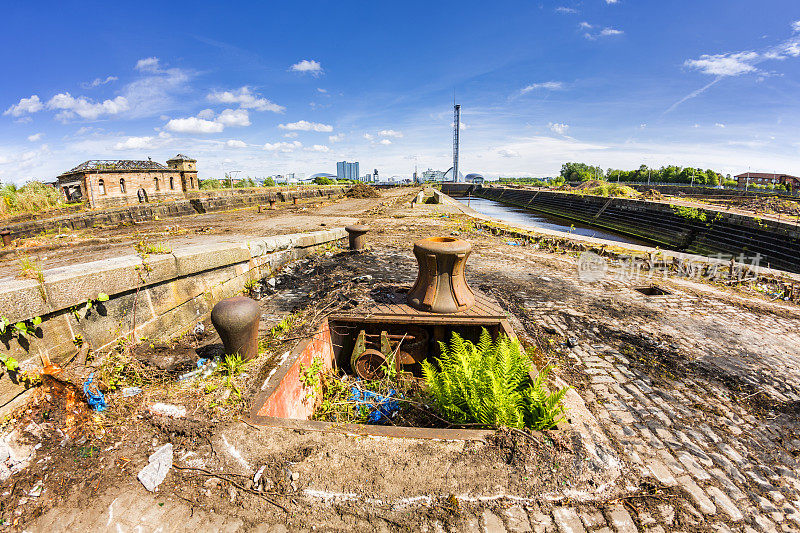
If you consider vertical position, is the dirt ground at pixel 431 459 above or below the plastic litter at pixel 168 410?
below

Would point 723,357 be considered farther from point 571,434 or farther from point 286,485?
point 286,485

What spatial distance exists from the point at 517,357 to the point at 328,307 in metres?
3.11

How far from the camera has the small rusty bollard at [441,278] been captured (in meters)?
4.93

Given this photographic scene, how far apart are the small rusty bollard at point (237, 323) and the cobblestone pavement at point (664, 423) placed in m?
1.64

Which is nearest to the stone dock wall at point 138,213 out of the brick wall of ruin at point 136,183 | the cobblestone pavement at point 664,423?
the brick wall of ruin at point 136,183

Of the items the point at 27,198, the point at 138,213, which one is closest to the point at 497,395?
the point at 138,213

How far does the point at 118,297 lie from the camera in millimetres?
4074

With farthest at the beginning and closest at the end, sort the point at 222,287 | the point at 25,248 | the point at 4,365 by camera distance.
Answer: the point at 25,248 → the point at 222,287 → the point at 4,365

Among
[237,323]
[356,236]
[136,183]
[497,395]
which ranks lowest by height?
[497,395]

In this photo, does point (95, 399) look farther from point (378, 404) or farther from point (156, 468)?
point (378, 404)

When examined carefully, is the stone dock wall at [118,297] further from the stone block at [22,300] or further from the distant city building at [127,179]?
the distant city building at [127,179]

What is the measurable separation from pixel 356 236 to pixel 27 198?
49.7 feet

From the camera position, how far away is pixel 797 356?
4.67m

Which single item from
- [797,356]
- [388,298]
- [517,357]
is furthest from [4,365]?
[797,356]
